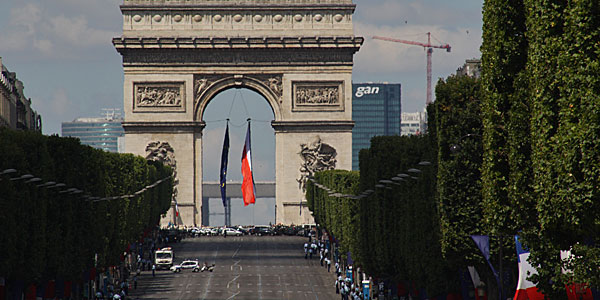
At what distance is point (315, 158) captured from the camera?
11344 cm

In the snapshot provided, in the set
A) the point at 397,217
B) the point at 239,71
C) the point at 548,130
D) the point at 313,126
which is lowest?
the point at 397,217

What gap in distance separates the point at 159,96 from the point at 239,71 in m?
6.69

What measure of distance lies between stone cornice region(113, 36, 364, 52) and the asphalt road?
1530 cm

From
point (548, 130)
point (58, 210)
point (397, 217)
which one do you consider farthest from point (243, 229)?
point (548, 130)

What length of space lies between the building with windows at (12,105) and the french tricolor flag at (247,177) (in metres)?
18.7

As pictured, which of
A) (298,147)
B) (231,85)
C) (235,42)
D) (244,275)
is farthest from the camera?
(298,147)

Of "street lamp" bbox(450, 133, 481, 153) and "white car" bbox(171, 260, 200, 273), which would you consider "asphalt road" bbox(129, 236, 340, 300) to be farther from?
"street lamp" bbox(450, 133, 481, 153)

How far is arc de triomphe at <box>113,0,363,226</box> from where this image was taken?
110625mm

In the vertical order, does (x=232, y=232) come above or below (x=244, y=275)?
above

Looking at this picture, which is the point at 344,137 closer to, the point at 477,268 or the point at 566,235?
the point at 477,268

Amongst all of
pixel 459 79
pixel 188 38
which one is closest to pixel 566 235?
pixel 459 79

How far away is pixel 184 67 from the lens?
11156 cm

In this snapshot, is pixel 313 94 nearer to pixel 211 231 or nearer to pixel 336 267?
pixel 211 231

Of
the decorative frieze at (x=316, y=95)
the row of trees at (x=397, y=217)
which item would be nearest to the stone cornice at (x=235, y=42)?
the decorative frieze at (x=316, y=95)
